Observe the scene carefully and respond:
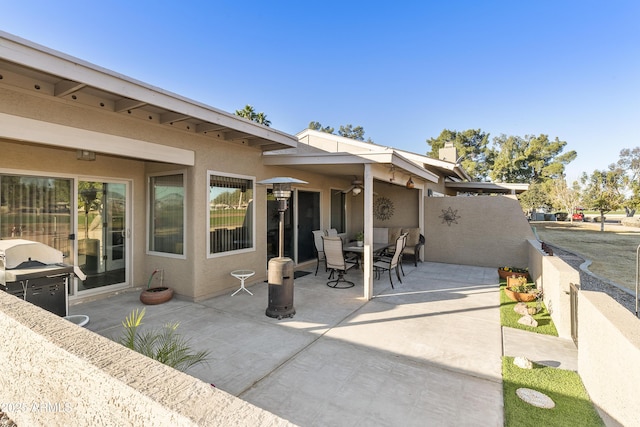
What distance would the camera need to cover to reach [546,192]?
3731 centimetres

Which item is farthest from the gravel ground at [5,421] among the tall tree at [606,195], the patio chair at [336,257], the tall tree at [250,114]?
the tall tree at [606,195]

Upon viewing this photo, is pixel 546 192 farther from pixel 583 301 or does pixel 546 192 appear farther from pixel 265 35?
pixel 583 301

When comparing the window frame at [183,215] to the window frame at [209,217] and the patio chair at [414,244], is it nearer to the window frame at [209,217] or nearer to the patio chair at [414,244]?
the window frame at [209,217]

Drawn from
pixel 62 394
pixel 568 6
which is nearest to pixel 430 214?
pixel 568 6

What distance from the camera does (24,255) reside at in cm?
359

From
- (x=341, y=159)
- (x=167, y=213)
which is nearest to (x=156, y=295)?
(x=167, y=213)

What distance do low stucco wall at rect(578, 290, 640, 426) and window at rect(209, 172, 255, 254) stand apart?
5642mm

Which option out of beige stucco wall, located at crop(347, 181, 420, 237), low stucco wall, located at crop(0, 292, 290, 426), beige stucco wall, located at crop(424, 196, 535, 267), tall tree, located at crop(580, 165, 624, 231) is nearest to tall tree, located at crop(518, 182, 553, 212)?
tall tree, located at crop(580, 165, 624, 231)

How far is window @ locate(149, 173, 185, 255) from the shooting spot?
588cm

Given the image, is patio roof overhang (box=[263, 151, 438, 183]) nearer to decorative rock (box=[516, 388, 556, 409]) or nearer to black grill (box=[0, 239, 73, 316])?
decorative rock (box=[516, 388, 556, 409])

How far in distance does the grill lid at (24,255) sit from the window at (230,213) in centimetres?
246

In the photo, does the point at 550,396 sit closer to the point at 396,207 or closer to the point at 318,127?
the point at 396,207

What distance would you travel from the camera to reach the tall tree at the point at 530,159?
108ft

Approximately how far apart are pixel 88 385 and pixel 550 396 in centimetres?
374
